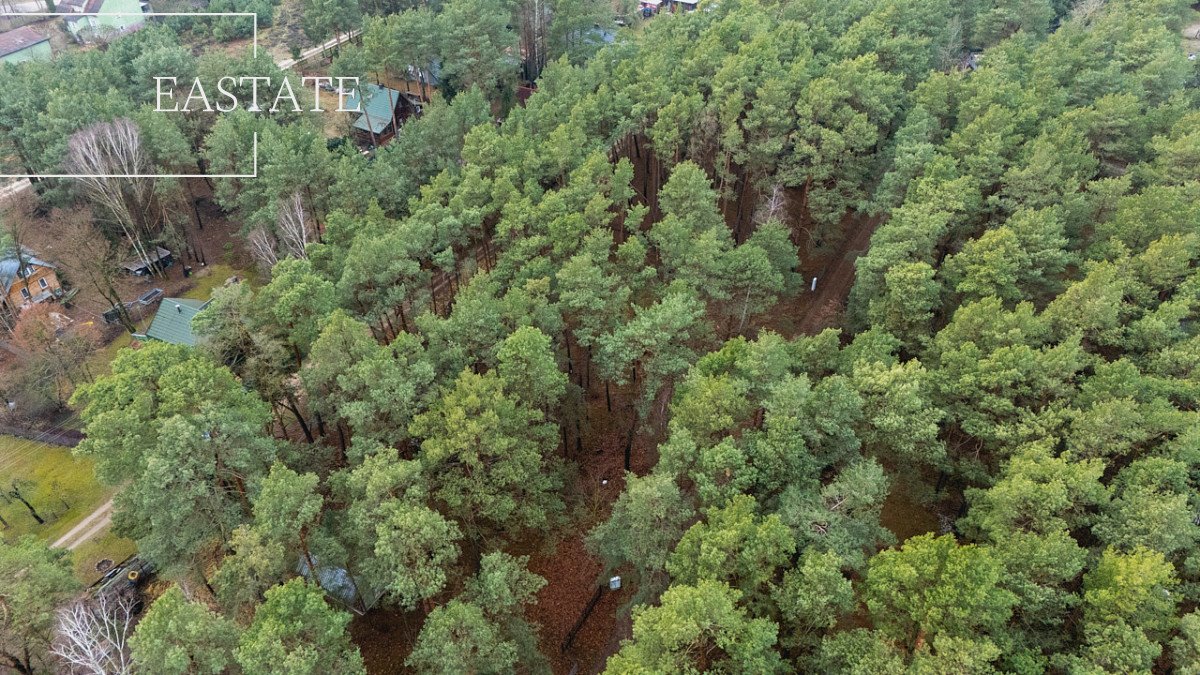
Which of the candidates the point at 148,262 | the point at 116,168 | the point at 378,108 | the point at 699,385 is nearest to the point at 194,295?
the point at 148,262

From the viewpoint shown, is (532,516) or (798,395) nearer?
(798,395)

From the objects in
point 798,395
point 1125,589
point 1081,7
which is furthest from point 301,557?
point 1081,7

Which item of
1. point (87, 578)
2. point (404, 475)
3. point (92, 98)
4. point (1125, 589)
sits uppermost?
point (92, 98)

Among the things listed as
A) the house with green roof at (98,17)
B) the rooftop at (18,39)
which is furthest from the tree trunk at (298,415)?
the house with green roof at (98,17)

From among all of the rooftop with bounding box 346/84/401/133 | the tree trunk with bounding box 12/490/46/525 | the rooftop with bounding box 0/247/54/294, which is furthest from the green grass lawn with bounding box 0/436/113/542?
the rooftop with bounding box 346/84/401/133

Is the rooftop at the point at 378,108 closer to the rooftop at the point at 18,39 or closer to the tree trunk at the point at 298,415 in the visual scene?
the tree trunk at the point at 298,415

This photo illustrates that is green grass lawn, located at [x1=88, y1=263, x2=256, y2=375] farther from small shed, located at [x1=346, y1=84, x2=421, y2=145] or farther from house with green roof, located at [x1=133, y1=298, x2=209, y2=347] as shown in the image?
small shed, located at [x1=346, y1=84, x2=421, y2=145]

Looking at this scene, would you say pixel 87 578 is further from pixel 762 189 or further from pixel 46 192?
pixel 762 189
